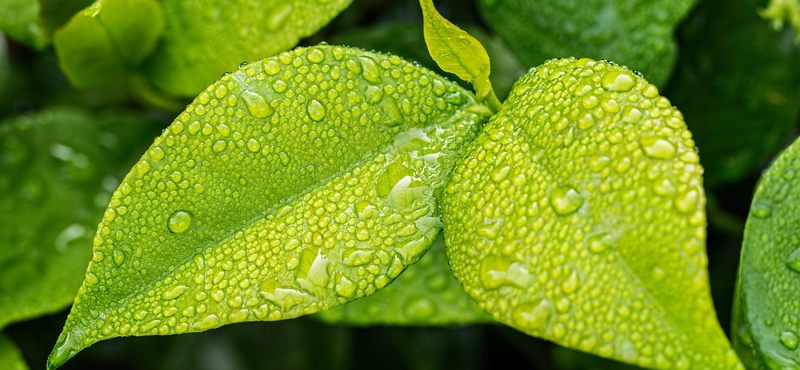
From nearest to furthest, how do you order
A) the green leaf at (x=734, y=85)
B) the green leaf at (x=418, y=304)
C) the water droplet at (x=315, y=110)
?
the water droplet at (x=315, y=110)
the green leaf at (x=418, y=304)
the green leaf at (x=734, y=85)

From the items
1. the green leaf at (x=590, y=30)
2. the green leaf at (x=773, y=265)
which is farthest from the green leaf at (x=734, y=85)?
the green leaf at (x=773, y=265)

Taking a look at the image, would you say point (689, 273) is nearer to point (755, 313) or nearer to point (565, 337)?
point (565, 337)

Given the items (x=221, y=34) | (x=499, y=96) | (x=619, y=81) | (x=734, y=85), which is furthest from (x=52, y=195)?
(x=734, y=85)

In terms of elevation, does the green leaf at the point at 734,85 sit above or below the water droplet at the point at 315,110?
below

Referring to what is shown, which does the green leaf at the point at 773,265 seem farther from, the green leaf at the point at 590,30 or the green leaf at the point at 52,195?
the green leaf at the point at 52,195

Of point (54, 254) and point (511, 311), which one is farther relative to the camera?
point (54, 254)

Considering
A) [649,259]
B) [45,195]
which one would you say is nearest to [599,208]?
[649,259]

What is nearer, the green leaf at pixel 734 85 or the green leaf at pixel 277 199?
the green leaf at pixel 277 199
